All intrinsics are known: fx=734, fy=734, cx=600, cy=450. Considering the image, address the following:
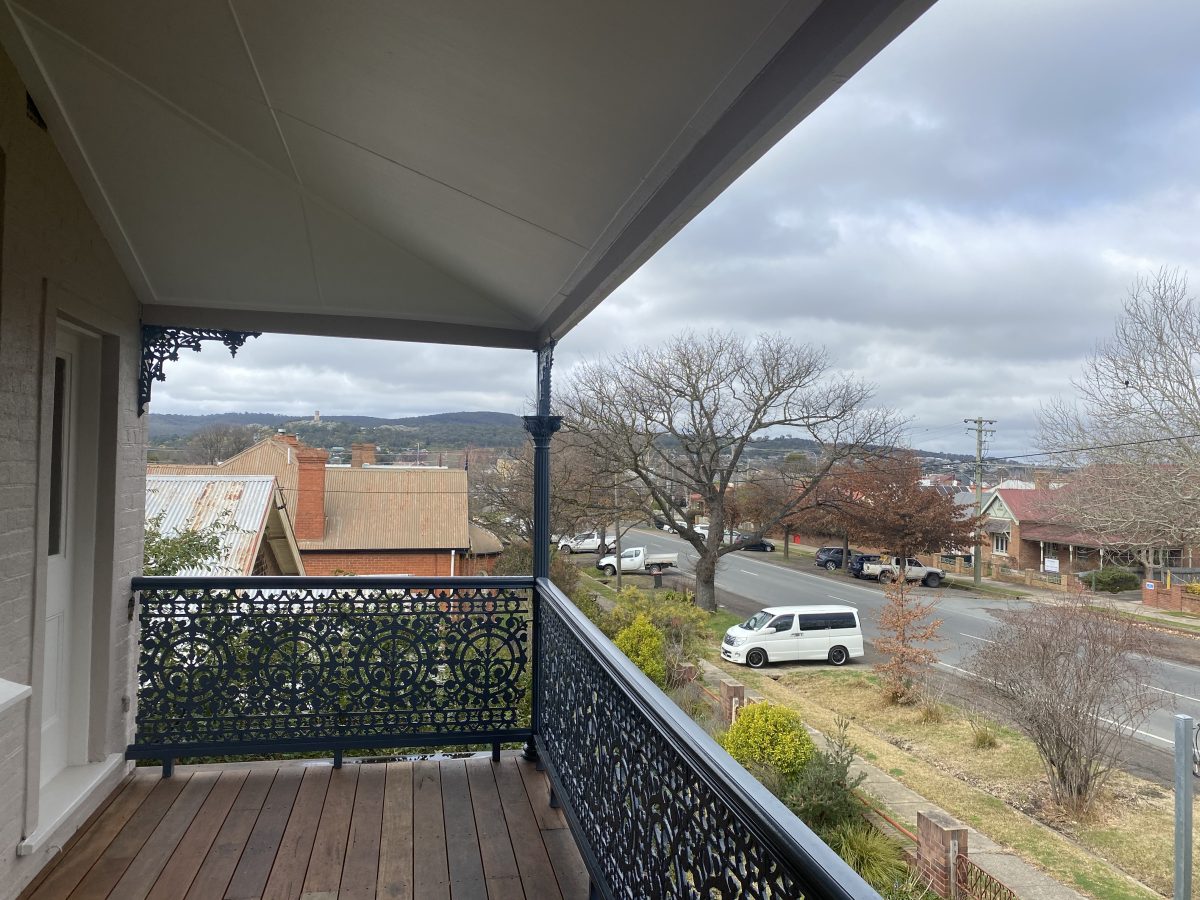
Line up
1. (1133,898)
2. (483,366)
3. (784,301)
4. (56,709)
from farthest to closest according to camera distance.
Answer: (784,301)
(483,366)
(1133,898)
(56,709)

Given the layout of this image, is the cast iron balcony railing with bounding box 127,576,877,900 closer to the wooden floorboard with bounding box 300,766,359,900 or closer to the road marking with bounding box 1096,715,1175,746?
the wooden floorboard with bounding box 300,766,359,900

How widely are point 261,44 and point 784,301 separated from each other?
20222 mm

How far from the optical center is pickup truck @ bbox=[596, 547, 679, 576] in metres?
→ 19.7

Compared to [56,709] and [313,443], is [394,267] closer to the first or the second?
[56,709]

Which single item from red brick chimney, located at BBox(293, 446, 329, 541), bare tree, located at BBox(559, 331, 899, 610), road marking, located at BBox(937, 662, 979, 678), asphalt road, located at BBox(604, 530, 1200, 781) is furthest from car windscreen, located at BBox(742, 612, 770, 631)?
red brick chimney, located at BBox(293, 446, 329, 541)

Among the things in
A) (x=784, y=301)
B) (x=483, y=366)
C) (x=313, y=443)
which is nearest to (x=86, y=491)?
(x=313, y=443)

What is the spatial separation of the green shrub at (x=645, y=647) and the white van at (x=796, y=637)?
3778 millimetres

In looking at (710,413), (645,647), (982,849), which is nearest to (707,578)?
(710,413)

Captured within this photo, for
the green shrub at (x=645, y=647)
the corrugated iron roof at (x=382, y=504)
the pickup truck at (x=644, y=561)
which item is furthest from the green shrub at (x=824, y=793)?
the pickup truck at (x=644, y=561)

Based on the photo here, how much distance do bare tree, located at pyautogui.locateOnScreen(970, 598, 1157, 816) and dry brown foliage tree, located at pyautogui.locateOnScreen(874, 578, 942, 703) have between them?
9.71 ft

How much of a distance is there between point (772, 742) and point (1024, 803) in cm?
386

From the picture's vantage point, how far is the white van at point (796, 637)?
12570 millimetres

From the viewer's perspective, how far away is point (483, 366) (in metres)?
16.8

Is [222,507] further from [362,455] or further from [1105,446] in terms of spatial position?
[1105,446]
